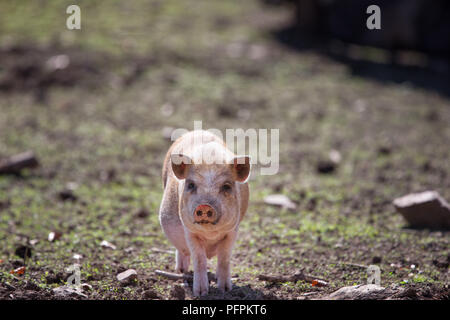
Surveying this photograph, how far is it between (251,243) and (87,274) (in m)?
1.70

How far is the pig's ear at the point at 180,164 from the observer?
14.4ft

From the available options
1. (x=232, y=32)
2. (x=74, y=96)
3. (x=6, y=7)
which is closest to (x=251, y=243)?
(x=74, y=96)

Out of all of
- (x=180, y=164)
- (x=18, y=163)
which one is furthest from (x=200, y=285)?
(x=18, y=163)

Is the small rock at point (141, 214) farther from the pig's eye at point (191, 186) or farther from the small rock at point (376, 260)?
the small rock at point (376, 260)

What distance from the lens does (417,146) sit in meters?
8.96

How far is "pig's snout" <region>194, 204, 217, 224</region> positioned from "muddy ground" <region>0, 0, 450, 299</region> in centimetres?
68

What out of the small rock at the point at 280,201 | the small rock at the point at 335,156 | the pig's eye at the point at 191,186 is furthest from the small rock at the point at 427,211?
the pig's eye at the point at 191,186

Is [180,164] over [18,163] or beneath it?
over

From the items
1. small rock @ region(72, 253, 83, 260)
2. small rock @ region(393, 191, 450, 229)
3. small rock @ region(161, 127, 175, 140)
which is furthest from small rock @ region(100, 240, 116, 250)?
small rock @ region(161, 127, 175, 140)

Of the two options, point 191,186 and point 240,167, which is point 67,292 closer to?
point 191,186

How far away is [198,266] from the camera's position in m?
4.59

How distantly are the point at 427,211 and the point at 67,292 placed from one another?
12.4ft
